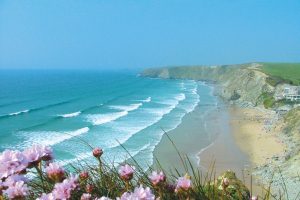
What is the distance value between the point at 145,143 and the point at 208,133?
404 inches

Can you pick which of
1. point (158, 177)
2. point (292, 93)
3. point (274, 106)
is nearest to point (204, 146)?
point (274, 106)

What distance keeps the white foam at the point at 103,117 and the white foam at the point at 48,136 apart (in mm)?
5480

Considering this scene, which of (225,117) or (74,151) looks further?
(225,117)

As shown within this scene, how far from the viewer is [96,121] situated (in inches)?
1927

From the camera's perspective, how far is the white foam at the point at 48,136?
36406 millimetres

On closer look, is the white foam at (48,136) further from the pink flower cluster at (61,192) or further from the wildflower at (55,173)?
the pink flower cluster at (61,192)

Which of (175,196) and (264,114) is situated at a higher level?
(175,196)

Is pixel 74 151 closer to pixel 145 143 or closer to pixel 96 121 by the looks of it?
pixel 145 143

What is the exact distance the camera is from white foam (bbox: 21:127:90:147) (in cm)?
3641

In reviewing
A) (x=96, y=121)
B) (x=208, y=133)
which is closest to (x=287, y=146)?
(x=208, y=133)

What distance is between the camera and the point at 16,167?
274 centimetres

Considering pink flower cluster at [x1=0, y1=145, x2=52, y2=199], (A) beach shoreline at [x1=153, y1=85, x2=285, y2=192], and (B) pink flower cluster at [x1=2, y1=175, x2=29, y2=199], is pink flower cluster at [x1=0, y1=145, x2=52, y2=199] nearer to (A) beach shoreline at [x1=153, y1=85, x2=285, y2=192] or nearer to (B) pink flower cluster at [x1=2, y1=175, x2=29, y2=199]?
(B) pink flower cluster at [x1=2, y1=175, x2=29, y2=199]

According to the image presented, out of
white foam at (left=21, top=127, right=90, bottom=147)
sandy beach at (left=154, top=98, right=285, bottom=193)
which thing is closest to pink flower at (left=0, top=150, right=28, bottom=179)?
sandy beach at (left=154, top=98, right=285, bottom=193)

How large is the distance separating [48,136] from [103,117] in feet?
45.1
